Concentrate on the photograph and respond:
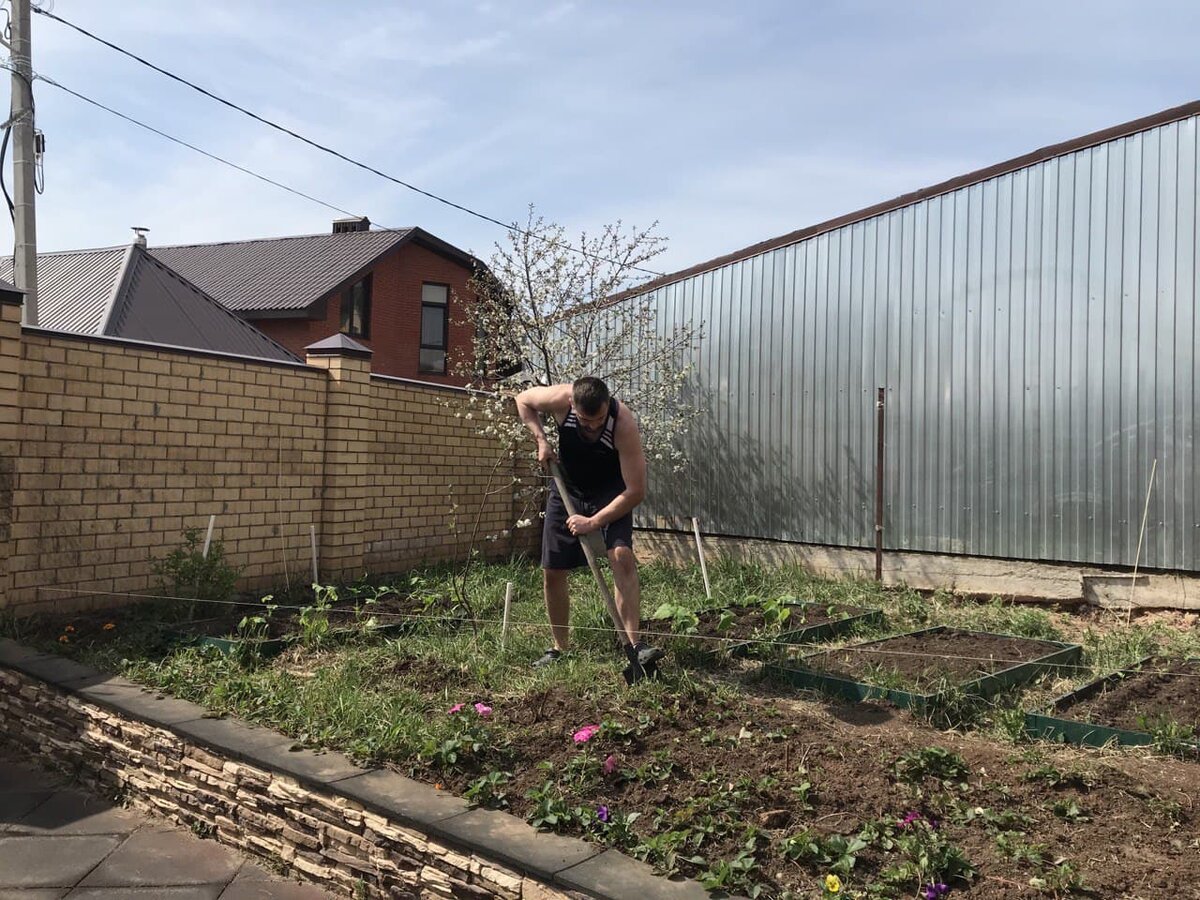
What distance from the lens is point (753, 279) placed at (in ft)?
27.7

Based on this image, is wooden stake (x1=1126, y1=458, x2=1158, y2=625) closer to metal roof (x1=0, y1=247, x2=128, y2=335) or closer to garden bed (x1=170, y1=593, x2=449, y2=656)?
garden bed (x1=170, y1=593, x2=449, y2=656)

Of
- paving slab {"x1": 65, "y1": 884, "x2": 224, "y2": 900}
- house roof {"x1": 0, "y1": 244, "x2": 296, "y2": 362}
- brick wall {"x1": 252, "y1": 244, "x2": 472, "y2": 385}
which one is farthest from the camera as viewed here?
brick wall {"x1": 252, "y1": 244, "x2": 472, "y2": 385}

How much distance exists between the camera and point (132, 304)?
40.7ft

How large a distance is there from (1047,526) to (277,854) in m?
5.70

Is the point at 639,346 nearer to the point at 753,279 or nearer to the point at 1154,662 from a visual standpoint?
the point at 753,279

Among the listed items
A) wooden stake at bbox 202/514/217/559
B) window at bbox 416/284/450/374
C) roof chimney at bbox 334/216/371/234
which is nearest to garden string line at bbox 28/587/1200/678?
wooden stake at bbox 202/514/217/559

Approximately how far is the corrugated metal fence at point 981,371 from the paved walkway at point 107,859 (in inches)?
223

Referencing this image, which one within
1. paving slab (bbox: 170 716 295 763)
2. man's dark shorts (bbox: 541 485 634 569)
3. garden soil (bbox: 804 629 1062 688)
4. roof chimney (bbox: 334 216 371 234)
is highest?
→ roof chimney (bbox: 334 216 371 234)

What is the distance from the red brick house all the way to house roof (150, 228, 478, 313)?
0.09 feet

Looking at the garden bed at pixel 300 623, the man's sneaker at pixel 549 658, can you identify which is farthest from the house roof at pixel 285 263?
the man's sneaker at pixel 549 658

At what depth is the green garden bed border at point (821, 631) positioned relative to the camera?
489cm

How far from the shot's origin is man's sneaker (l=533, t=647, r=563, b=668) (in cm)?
446

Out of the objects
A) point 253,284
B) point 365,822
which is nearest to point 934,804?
point 365,822

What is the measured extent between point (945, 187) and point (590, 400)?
4.62 m
